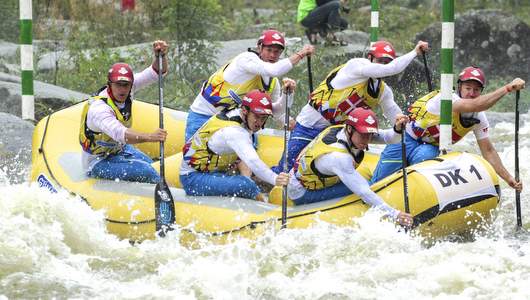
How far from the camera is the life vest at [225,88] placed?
29.3ft

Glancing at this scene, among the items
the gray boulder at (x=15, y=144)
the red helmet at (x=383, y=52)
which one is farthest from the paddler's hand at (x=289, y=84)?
the gray boulder at (x=15, y=144)

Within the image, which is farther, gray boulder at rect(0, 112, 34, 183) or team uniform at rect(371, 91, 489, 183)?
gray boulder at rect(0, 112, 34, 183)

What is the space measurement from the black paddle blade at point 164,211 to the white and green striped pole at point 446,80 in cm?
199

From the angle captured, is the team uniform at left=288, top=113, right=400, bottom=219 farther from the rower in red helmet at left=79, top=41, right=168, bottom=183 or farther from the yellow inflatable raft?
the rower in red helmet at left=79, top=41, right=168, bottom=183

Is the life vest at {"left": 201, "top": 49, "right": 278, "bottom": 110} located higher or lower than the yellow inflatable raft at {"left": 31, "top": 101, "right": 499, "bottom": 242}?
higher

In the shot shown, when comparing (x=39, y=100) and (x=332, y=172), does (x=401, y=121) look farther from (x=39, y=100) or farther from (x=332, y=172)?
(x=39, y=100)

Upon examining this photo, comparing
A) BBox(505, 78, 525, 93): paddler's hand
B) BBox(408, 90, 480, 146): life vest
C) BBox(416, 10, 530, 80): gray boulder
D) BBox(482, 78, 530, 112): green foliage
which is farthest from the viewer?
BBox(416, 10, 530, 80): gray boulder

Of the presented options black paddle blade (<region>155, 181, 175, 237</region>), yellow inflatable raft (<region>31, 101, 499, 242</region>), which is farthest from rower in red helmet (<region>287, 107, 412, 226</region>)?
black paddle blade (<region>155, 181, 175, 237</region>)

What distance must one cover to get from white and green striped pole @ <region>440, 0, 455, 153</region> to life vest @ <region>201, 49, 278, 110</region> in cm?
146

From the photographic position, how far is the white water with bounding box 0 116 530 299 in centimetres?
673

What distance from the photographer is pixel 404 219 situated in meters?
7.39

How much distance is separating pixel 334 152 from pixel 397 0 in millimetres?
11673

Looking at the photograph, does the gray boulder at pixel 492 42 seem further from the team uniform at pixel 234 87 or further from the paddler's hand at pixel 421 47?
the paddler's hand at pixel 421 47

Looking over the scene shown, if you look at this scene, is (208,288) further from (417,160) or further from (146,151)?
(146,151)
